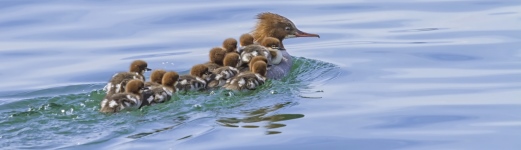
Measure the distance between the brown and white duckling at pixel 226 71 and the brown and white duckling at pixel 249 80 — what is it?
0.33 feet

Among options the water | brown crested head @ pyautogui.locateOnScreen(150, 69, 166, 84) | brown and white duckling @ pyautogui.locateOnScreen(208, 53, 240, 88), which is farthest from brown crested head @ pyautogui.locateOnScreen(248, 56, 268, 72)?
brown crested head @ pyautogui.locateOnScreen(150, 69, 166, 84)

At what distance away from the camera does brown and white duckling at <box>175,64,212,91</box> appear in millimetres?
10586

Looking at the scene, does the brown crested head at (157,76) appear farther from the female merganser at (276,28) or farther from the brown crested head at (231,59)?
the female merganser at (276,28)

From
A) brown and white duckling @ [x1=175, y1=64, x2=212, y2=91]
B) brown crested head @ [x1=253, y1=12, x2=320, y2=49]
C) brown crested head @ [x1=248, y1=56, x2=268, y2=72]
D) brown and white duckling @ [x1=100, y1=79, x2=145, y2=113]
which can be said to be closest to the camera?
brown and white duckling @ [x1=100, y1=79, x2=145, y2=113]

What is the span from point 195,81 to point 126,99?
983mm

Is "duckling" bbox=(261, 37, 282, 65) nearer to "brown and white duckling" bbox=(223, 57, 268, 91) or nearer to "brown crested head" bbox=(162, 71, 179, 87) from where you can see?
"brown and white duckling" bbox=(223, 57, 268, 91)

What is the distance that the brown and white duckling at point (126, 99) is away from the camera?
31.7 ft

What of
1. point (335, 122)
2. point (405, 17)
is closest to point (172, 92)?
point (335, 122)

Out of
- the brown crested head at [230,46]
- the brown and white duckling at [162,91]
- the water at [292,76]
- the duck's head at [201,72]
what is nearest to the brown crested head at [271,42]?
the water at [292,76]

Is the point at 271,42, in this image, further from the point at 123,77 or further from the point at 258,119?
the point at 258,119

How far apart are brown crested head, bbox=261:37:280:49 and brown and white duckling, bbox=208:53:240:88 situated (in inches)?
35.3

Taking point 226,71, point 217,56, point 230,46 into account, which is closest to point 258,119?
point 226,71

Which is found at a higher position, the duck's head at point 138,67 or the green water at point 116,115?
the duck's head at point 138,67

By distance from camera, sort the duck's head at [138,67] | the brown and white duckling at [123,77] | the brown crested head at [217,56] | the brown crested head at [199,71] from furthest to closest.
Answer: the brown crested head at [217,56], the duck's head at [138,67], the brown crested head at [199,71], the brown and white duckling at [123,77]
